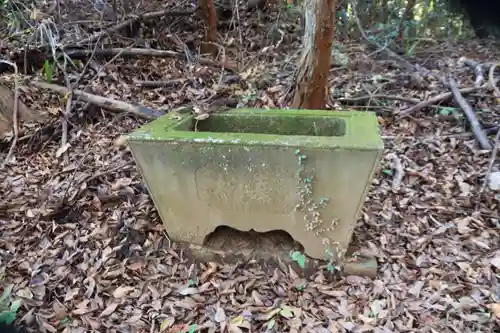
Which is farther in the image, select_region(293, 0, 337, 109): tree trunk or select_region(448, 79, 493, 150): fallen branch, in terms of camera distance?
select_region(448, 79, 493, 150): fallen branch

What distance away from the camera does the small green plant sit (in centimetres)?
208

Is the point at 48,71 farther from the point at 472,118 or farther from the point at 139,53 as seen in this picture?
the point at 472,118

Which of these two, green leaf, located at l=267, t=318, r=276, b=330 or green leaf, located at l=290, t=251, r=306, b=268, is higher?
green leaf, located at l=290, t=251, r=306, b=268

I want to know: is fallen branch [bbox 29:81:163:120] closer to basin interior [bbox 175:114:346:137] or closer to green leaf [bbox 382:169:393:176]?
basin interior [bbox 175:114:346:137]

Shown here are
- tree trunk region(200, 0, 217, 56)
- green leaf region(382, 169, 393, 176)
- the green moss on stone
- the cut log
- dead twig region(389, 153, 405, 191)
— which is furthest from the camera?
tree trunk region(200, 0, 217, 56)

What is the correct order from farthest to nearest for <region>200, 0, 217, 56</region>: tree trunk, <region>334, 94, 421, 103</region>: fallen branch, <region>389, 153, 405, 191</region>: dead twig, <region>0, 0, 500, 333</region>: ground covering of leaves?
<region>200, 0, 217, 56</region>: tree trunk
<region>334, 94, 421, 103</region>: fallen branch
<region>389, 153, 405, 191</region>: dead twig
<region>0, 0, 500, 333</region>: ground covering of leaves

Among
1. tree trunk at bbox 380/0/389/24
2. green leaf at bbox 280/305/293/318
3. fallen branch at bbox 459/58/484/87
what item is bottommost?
green leaf at bbox 280/305/293/318

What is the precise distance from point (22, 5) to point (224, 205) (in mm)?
4397

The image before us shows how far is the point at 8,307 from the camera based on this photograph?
7.20ft

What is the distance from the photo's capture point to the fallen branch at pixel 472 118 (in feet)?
11.0

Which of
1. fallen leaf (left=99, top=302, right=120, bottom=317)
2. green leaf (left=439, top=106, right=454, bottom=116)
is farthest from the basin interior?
green leaf (left=439, top=106, right=454, bottom=116)

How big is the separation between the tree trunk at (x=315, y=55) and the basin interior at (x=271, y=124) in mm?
747

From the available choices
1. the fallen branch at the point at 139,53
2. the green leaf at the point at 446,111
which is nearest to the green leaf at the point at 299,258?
the green leaf at the point at 446,111

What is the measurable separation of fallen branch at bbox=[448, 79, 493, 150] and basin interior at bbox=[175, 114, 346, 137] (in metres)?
1.74
